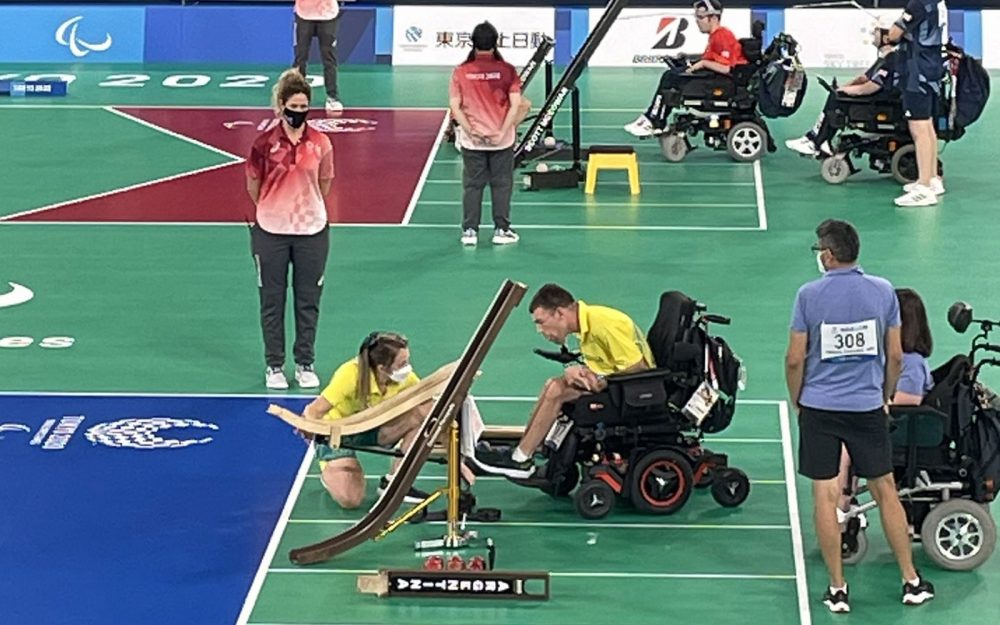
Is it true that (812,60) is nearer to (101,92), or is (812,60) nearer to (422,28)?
(422,28)

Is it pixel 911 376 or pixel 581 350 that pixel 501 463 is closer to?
pixel 581 350

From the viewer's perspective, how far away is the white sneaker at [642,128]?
21.6 metres

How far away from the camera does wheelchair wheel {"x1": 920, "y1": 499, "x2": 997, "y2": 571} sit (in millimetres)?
10672

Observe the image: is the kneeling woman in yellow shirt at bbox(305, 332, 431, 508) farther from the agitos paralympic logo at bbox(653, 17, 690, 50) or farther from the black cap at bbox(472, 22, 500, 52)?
the agitos paralympic logo at bbox(653, 17, 690, 50)

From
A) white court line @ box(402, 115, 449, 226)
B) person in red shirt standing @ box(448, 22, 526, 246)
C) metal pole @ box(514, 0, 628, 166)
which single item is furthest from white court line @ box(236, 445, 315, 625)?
metal pole @ box(514, 0, 628, 166)

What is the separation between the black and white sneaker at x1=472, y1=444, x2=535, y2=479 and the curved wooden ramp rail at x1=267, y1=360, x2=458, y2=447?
0.64m

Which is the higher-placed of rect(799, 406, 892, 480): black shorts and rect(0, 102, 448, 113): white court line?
rect(0, 102, 448, 113): white court line

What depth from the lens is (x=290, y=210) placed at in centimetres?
1376

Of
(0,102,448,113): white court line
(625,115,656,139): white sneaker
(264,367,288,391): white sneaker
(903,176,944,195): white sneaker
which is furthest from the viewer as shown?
(0,102,448,113): white court line

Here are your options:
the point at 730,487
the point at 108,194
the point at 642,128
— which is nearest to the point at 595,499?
the point at 730,487

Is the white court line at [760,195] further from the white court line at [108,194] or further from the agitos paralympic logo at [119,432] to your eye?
the agitos paralympic logo at [119,432]

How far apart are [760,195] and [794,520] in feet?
29.0

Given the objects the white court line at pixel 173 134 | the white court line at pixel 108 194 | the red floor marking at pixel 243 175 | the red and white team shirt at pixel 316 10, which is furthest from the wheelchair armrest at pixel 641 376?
the red and white team shirt at pixel 316 10

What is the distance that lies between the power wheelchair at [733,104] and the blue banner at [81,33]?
922 centimetres
